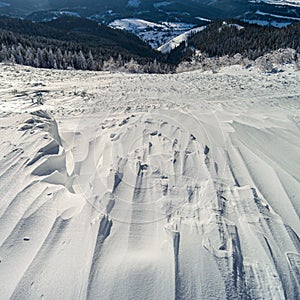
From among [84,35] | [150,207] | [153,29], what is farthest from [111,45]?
[150,207]

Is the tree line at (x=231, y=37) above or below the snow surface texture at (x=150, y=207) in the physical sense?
above

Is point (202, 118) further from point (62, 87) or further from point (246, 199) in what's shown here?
point (62, 87)

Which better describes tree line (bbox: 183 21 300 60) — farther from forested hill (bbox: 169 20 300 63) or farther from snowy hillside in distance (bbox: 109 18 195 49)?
snowy hillside in distance (bbox: 109 18 195 49)

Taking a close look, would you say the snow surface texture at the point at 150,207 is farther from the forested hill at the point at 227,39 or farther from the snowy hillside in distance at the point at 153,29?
the snowy hillside in distance at the point at 153,29

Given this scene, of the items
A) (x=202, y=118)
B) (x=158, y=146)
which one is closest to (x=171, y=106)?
(x=202, y=118)

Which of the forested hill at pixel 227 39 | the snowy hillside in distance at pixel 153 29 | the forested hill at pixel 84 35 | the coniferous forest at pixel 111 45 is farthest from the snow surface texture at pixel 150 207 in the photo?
the snowy hillside in distance at pixel 153 29

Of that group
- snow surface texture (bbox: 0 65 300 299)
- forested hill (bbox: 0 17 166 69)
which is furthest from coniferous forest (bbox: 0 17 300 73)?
snow surface texture (bbox: 0 65 300 299)
